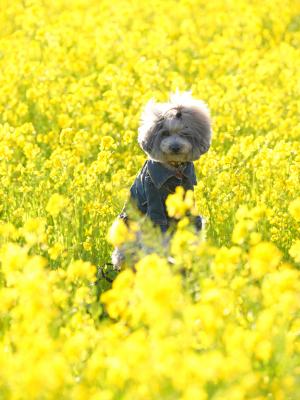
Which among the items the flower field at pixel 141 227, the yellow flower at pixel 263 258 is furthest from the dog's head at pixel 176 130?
the yellow flower at pixel 263 258

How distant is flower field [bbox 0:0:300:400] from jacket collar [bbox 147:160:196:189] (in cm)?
19

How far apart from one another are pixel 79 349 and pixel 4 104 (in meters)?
4.94

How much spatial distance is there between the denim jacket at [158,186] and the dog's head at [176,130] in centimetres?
7

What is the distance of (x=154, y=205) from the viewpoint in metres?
4.60

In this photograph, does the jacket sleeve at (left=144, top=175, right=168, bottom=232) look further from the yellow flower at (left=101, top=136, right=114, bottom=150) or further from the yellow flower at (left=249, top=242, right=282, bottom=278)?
the yellow flower at (left=249, top=242, right=282, bottom=278)

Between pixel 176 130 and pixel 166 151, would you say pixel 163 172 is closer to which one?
pixel 166 151

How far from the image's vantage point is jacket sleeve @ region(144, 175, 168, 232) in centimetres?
457

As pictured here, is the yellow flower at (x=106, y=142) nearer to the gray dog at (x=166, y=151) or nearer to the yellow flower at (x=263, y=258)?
the gray dog at (x=166, y=151)

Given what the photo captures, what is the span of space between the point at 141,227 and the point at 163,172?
350mm

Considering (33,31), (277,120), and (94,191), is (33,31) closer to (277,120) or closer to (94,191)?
(277,120)

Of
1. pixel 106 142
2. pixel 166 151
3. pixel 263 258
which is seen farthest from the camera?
pixel 106 142

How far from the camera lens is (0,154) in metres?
5.11

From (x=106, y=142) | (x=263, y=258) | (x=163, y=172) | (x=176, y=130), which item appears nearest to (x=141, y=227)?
(x=163, y=172)

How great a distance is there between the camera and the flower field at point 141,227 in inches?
102
